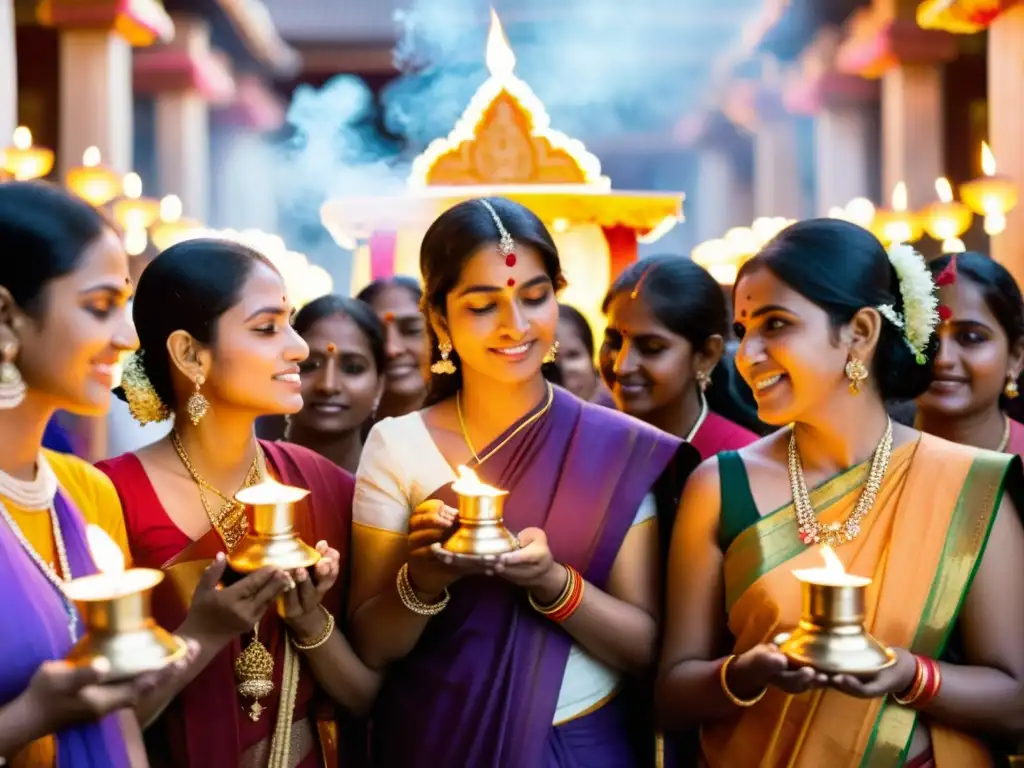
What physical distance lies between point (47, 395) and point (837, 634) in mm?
1372

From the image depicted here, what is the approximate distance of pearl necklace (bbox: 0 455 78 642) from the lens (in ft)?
5.93

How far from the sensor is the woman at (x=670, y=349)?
342 centimetres

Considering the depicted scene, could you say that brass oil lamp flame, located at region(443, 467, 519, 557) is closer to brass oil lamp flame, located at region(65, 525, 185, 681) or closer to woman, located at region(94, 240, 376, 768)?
woman, located at region(94, 240, 376, 768)

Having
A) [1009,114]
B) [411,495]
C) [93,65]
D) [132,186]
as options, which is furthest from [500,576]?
[93,65]

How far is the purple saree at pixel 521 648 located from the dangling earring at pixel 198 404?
539 mm

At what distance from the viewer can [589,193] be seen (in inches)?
244

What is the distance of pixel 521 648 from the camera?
231cm

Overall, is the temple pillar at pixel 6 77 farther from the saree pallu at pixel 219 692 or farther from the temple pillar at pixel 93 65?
the saree pallu at pixel 219 692

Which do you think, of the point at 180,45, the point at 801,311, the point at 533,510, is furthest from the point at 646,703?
the point at 180,45

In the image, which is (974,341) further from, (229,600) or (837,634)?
(229,600)

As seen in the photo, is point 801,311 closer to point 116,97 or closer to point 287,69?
point 116,97

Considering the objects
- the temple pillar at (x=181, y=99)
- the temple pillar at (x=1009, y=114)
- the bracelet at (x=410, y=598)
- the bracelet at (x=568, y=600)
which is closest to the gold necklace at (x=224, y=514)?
the bracelet at (x=410, y=598)

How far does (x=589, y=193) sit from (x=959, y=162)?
28.0 feet

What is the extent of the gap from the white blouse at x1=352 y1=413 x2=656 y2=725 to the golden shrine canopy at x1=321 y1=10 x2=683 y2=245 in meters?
3.89
